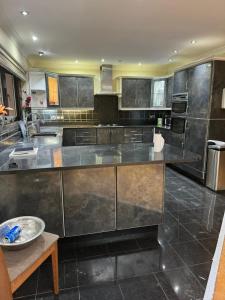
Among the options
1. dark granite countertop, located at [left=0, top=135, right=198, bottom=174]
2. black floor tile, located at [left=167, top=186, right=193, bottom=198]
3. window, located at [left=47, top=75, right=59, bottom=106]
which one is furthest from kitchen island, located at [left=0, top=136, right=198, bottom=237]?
window, located at [left=47, top=75, right=59, bottom=106]

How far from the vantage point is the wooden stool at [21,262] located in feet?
3.44

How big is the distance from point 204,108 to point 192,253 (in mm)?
2558

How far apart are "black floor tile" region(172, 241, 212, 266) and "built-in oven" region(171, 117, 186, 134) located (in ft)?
8.84

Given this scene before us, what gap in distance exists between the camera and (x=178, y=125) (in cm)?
463

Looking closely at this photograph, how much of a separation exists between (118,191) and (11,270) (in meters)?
1.21

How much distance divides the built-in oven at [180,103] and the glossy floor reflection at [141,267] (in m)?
2.41

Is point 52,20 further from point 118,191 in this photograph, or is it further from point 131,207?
point 131,207

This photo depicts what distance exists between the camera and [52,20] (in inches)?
114

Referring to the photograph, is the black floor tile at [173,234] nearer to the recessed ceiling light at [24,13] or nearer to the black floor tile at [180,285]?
the black floor tile at [180,285]

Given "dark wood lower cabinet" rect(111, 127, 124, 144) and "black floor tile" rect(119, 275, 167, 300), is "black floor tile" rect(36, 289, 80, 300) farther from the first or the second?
"dark wood lower cabinet" rect(111, 127, 124, 144)

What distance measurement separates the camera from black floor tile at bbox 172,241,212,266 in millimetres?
1998

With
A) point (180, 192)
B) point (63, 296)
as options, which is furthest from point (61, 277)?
point (180, 192)

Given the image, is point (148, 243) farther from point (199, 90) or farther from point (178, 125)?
point (178, 125)

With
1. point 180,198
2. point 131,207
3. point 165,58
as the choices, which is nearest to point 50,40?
point 165,58
